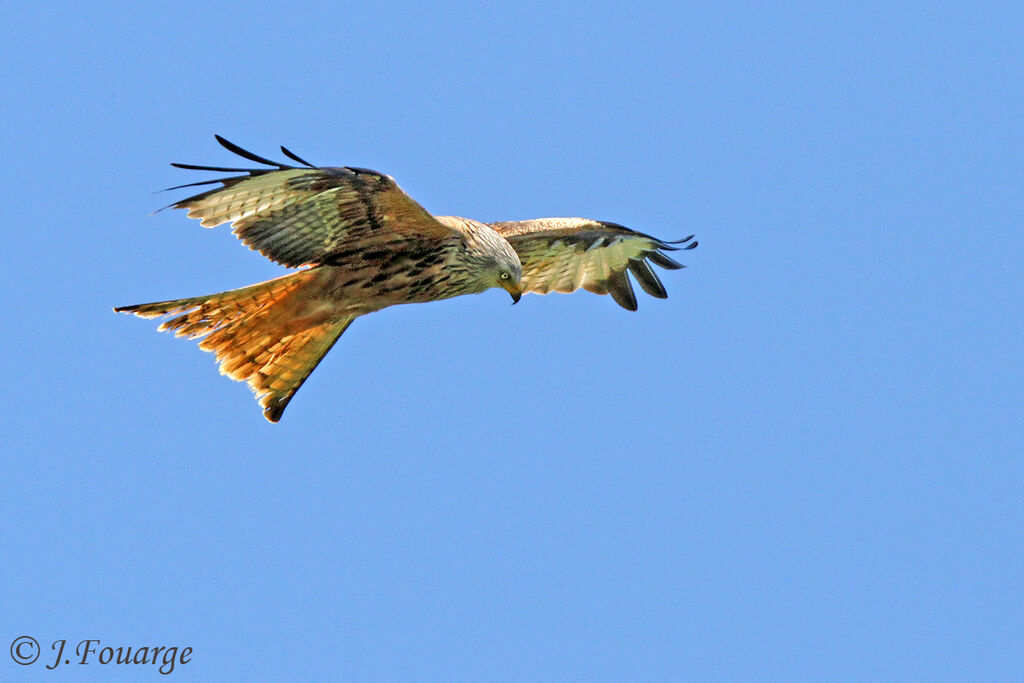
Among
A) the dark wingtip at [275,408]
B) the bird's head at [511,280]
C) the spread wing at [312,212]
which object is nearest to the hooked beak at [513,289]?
the bird's head at [511,280]

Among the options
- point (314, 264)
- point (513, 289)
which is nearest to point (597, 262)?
point (513, 289)

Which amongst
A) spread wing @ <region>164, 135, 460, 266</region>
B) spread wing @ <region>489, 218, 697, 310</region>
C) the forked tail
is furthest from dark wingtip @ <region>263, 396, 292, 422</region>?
spread wing @ <region>489, 218, 697, 310</region>

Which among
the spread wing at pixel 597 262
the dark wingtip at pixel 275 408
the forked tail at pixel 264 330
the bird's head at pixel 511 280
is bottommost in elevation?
the dark wingtip at pixel 275 408

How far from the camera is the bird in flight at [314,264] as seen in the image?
7.76 metres

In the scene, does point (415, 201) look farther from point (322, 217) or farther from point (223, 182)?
point (223, 182)

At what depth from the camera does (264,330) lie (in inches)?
337

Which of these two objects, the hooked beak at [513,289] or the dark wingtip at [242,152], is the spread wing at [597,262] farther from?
the dark wingtip at [242,152]

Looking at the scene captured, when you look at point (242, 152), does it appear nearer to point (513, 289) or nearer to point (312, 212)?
point (312, 212)

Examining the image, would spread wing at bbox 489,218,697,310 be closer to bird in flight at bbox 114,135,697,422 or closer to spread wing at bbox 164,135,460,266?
bird in flight at bbox 114,135,697,422

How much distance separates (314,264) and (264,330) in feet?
1.82

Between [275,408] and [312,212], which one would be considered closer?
[312,212]

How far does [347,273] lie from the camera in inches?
330

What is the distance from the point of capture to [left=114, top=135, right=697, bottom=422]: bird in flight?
776 cm

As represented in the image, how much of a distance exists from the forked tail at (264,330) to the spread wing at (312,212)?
26cm
